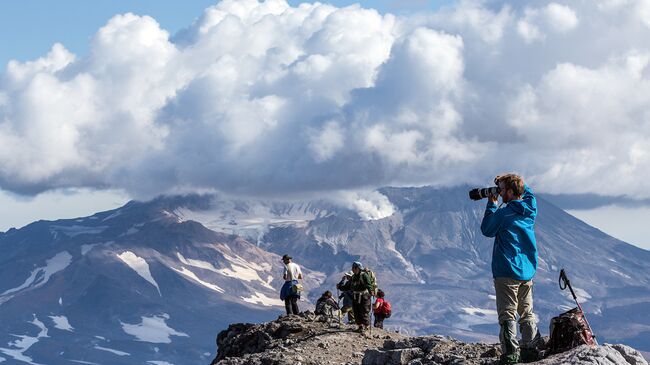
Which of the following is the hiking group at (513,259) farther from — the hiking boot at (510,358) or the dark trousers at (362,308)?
the dark trousers at (362,308)

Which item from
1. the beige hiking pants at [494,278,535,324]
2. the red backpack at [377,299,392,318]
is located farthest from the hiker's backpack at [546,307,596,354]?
the red backpack at [377,299,392,318]

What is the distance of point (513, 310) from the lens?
1869cm

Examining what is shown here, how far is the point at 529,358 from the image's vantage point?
19.5 metres

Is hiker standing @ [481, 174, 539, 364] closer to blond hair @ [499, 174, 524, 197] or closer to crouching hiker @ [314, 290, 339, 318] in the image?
blond hair @ [499, 174, 524, 197]

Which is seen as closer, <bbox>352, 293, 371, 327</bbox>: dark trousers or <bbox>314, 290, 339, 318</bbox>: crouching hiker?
<bbox>352, 293, 371, 327</bbox>: dark trousers

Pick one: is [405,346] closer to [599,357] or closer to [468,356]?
[468,356]

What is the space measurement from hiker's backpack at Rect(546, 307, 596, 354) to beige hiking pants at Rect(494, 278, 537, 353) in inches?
25.7

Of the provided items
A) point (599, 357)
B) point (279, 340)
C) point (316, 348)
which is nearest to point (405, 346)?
point (316, 348)

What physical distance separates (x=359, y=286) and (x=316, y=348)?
123 inches

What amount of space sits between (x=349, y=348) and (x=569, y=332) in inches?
493

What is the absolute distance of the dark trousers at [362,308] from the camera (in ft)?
111

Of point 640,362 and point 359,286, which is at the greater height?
point 359,286

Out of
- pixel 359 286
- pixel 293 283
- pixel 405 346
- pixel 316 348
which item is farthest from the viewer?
pixel 293 283

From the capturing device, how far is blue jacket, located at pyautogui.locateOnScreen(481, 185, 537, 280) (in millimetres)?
18594
